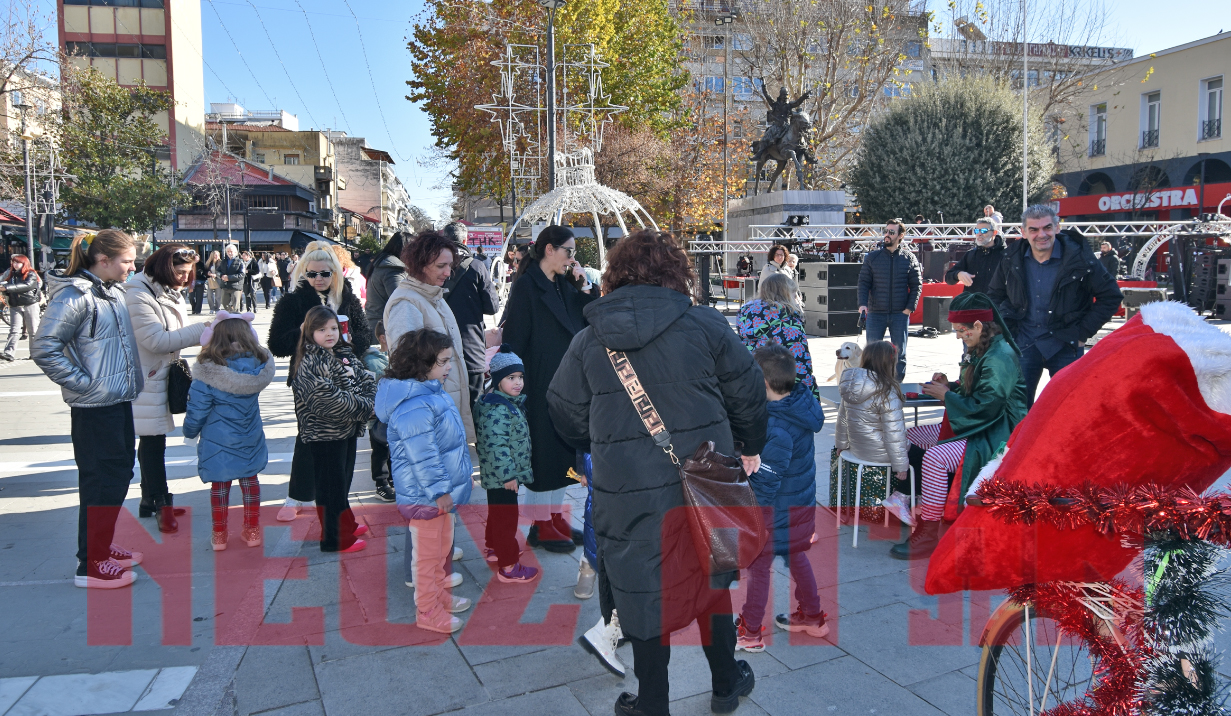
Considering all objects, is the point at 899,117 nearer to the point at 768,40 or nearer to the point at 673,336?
the point at 768,40

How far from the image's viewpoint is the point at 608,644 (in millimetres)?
3264

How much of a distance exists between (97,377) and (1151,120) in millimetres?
41654

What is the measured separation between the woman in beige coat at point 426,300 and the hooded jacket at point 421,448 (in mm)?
739

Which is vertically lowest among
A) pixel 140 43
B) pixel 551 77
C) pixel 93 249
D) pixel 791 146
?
pixel 93 249

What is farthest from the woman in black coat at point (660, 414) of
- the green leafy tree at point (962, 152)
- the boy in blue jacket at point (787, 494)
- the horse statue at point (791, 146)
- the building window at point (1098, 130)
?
the building window at point (1098, 130)

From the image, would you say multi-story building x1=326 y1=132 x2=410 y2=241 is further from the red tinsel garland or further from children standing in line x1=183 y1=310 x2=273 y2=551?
the red tinsel garland

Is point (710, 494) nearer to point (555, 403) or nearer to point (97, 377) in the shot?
point (555, 403)

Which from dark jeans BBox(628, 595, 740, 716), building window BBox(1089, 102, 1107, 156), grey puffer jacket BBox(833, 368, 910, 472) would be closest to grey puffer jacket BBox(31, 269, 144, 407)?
dark jeans BBox(628, 595, 740, 716)

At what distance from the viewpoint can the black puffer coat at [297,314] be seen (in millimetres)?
4867

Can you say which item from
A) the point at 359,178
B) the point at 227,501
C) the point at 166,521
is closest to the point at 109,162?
the point at 166,521

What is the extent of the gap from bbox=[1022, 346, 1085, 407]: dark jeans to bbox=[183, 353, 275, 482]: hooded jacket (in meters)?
4.76

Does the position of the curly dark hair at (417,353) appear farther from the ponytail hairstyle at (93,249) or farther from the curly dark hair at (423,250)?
the ponytail hairstyle at (93,249)

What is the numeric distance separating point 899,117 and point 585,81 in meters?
13.1

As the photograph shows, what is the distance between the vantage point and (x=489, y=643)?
3.55 meters
